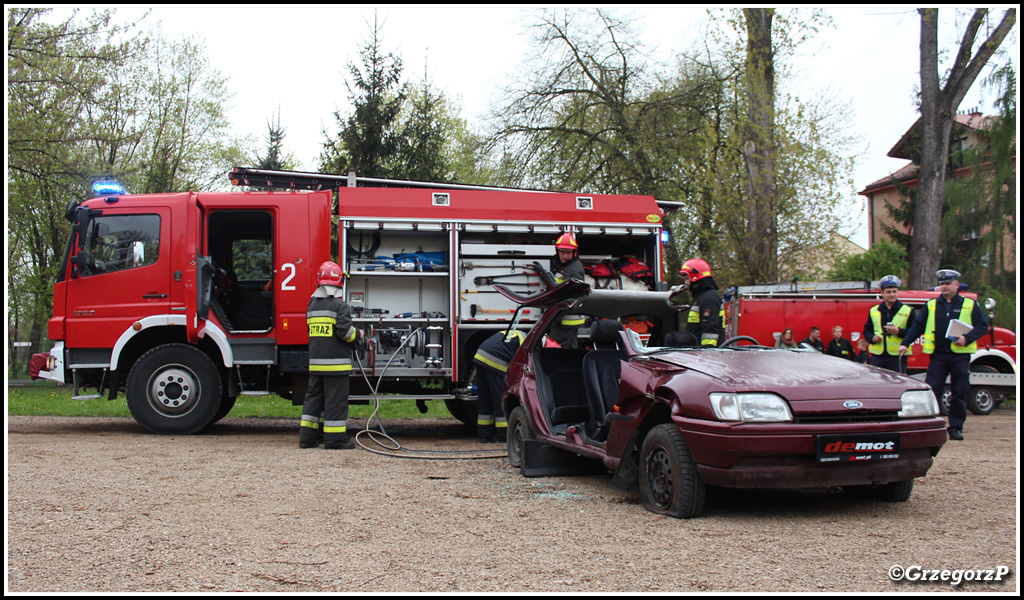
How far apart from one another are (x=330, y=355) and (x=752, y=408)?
4.87m

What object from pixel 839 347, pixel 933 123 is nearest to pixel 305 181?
pixel 839 347

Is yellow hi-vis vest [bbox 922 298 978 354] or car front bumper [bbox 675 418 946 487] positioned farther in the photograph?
yellow hi-vis vest [bbox 922 298 978 354]

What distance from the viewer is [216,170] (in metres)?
30.7

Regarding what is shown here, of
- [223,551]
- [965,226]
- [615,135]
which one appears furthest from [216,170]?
[223,551]

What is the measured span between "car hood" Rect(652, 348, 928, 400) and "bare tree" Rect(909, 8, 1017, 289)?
13841mm

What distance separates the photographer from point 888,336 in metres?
9.27

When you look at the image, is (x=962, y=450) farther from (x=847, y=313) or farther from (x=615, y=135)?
(x=615, y=135)

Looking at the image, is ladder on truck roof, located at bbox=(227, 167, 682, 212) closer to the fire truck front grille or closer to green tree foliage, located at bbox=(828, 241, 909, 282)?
the fire truck front grille

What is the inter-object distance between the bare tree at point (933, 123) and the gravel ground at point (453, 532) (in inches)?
460

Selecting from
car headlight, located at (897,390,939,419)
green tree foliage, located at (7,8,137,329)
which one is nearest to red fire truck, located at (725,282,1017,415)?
car headlight, located at (897,390,939,419)

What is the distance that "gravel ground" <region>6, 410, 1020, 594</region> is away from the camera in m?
3.39

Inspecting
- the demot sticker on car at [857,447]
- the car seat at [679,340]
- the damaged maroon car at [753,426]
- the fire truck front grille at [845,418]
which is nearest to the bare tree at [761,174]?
the car seat at [679,340]

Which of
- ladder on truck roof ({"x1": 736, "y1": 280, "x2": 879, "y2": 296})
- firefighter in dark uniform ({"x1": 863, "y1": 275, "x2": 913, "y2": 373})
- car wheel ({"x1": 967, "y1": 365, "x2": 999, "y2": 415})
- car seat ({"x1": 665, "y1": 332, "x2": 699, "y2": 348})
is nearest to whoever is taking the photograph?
car seat ({"x1": 665, "y1": 332, "x2": 699, "y2": 348})

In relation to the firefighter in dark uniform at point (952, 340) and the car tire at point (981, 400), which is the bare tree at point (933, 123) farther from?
the firefighter in dark uniform at point (952, 340)
